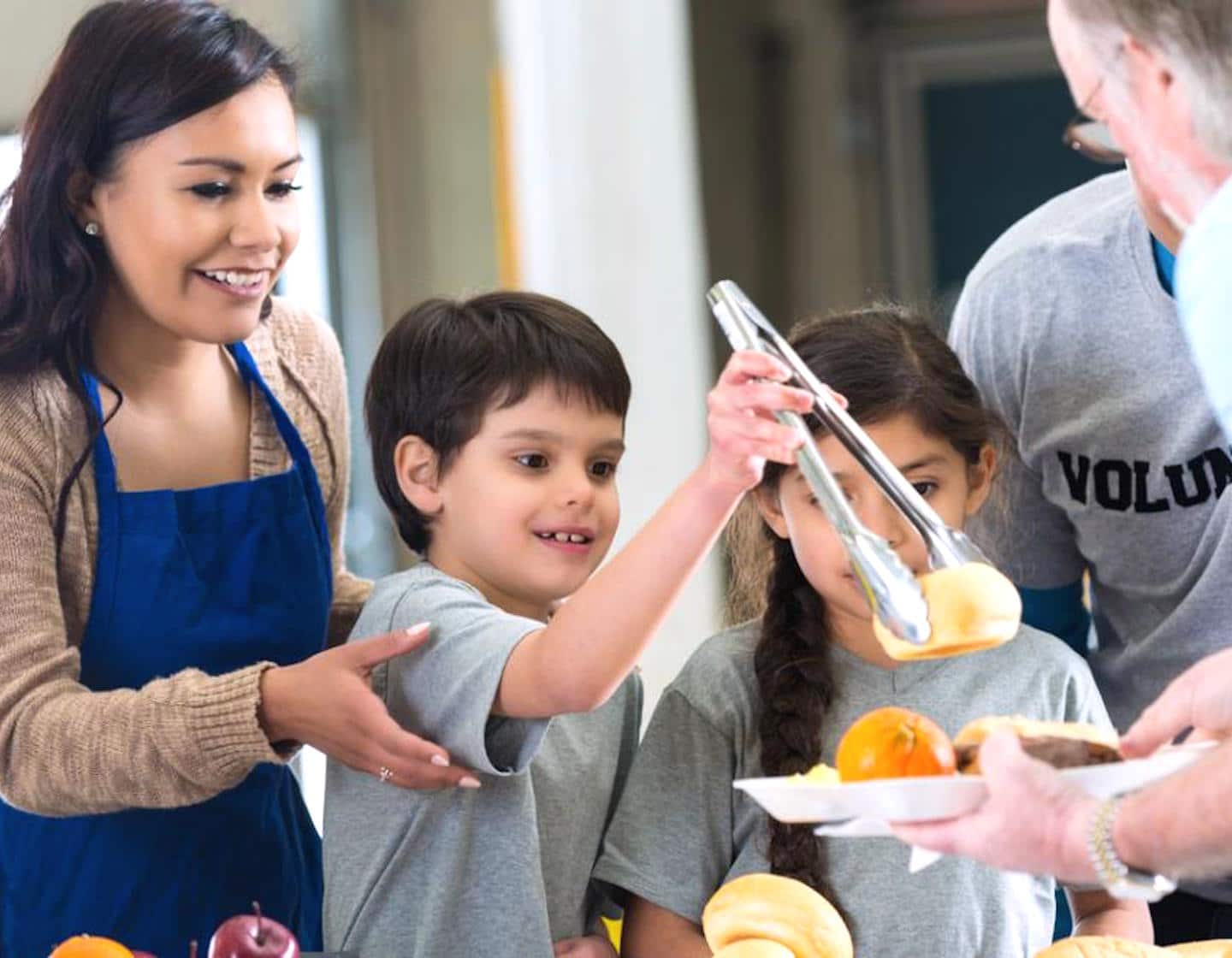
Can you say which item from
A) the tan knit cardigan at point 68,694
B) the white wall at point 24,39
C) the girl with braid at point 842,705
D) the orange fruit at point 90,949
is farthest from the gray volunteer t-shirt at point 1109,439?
the white wall at point 24,39

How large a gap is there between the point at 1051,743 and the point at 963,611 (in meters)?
0.11

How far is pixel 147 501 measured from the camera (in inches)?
64.6

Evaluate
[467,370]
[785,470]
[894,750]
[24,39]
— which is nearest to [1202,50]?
[894,750]

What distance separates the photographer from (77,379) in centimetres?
162

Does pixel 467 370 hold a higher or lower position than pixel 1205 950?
higher

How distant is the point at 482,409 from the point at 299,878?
1.52 ft

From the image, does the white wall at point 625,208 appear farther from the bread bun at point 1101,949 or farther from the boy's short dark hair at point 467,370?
the bread bun at point 1101,949

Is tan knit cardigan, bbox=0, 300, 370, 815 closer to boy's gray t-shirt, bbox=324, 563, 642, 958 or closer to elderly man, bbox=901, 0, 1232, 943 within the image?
boy's gray t-shirt, bbox=324, 563, 642, 958

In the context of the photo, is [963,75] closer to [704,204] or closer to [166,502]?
[704,204]

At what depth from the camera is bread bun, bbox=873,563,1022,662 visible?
3.76 feet

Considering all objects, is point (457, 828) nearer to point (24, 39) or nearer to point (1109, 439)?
point (1109, 439)

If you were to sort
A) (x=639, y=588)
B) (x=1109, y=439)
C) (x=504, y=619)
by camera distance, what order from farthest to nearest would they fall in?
(x=1109, y=439), (x=504, y=619), (x=639, y=588)

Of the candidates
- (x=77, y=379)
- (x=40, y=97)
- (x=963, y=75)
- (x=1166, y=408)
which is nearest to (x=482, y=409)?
(x=77, y=379)

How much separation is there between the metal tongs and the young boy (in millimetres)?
88
